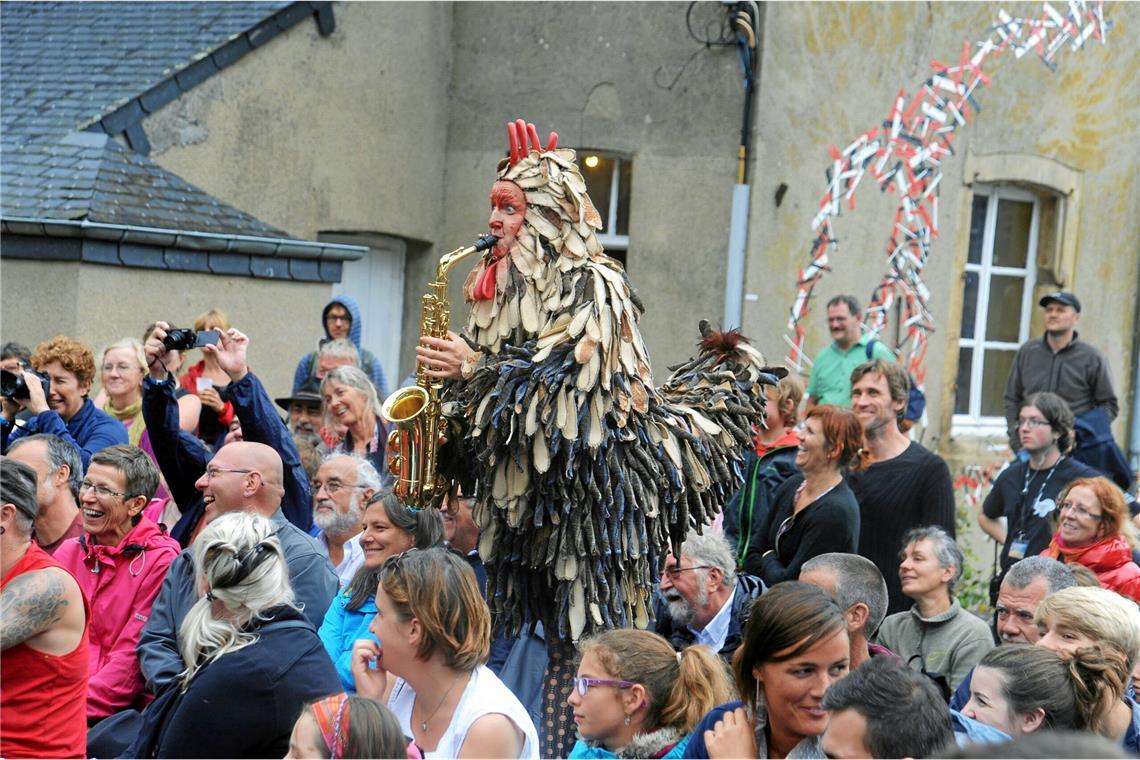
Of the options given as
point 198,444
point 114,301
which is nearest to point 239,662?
point 198,444

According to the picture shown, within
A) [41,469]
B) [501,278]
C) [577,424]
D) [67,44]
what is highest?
[67,44]

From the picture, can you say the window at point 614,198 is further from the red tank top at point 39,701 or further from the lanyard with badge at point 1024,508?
the red tank top at point 39,701

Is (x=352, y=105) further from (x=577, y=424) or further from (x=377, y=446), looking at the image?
(x=577, y=424)

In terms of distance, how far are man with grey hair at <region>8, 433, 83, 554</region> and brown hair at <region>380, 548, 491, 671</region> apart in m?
2.28

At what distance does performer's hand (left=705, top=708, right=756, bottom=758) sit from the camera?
3.69 m

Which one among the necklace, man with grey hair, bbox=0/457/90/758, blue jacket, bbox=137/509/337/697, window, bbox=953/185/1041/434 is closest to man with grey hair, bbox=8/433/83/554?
blue jacket, bbox=137/509/337/697

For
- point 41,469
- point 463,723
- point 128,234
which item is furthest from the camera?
point 128,234

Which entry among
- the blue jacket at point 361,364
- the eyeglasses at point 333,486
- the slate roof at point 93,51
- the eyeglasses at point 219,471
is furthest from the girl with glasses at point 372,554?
the slate roof at point 93,51

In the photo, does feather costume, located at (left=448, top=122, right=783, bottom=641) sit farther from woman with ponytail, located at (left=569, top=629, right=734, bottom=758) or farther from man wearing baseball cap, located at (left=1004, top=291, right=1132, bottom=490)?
man wearing baseball cap, located at (left=1004, top=291, right=1132, bottom=490)

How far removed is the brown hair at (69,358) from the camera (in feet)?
25.1

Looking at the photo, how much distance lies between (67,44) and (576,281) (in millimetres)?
9052

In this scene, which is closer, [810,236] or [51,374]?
[51,374]

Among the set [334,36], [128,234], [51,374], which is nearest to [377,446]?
[51,374]

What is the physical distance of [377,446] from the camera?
7.73 m
